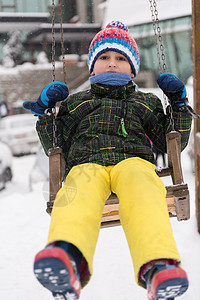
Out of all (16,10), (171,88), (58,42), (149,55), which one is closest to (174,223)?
(171,88)

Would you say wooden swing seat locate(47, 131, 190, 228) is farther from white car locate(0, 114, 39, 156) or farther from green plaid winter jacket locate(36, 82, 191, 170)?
white car locate(0, 114, 39, 156)

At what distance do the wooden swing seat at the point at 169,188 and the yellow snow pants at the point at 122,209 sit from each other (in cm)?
10

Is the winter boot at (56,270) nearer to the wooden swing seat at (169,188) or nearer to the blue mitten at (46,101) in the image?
the wooden swing seat at (169,188)

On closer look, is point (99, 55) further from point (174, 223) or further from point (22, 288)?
point (174, 223)

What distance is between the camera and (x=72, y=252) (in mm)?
1389

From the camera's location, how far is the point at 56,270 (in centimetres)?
126

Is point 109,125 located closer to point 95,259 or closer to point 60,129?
point 60,129

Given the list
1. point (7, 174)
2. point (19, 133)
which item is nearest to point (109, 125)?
point (7, 174)

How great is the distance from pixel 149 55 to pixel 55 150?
1095cm

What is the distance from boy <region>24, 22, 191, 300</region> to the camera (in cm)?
133

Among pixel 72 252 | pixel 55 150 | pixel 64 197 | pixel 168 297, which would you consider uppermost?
pixel 55 150

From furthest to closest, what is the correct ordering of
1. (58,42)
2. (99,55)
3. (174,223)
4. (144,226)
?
(58,42)
(174,223)
(99,55)
(144,226)

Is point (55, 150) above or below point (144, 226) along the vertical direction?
above

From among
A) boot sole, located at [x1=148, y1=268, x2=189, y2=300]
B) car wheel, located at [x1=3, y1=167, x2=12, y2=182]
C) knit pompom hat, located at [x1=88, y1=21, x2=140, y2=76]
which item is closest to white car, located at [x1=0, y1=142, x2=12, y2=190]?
car wheel, located at [x1=3, y1=167, x2=12, y2=182]
